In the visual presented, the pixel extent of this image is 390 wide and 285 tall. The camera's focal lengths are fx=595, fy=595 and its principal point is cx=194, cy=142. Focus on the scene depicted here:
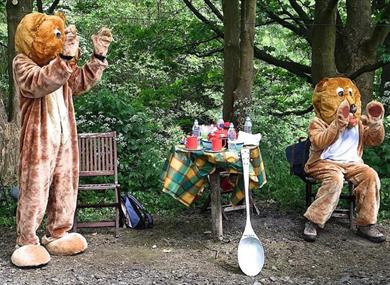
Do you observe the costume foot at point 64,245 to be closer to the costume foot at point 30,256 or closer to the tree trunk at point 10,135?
the costume foot at point 30,256

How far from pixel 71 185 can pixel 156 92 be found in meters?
5.82

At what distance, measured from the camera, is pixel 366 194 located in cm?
567

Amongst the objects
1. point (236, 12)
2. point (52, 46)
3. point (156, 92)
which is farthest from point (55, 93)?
point (156, 92)

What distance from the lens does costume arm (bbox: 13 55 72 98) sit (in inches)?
179

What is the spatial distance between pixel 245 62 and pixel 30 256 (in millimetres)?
4155

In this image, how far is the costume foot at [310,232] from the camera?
561 centimetres

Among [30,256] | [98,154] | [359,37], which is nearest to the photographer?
[30,256]

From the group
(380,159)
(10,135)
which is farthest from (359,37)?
(10,135)

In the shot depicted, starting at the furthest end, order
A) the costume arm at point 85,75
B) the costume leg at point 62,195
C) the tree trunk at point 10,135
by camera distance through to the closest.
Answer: the tree trunk at point 10,135
the costume arm at point 85,75
the costume leg at point 62,195

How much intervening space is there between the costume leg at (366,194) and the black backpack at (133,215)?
2.07m

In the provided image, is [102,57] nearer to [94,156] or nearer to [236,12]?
[94,156]

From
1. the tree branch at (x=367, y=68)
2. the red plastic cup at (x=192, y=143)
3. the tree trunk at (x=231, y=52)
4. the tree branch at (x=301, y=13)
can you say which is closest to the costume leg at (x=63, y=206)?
the red plastic cup at (x=192, y=143)

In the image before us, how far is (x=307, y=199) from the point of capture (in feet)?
20.4

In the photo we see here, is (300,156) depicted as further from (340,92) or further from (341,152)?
(340,92)
